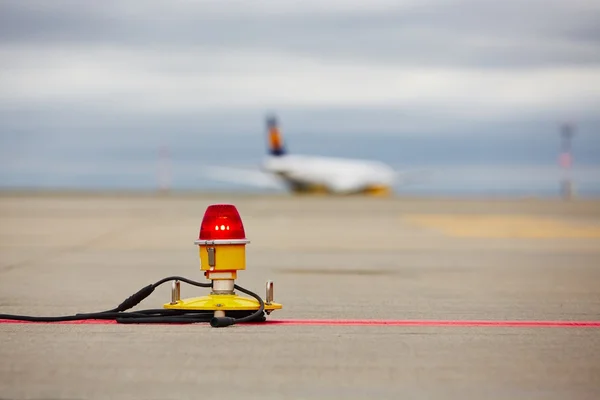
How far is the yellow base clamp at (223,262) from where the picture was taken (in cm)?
859

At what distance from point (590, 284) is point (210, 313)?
6076mm

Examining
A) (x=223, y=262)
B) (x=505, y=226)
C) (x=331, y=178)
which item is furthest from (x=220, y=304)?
(x=331, y=178)

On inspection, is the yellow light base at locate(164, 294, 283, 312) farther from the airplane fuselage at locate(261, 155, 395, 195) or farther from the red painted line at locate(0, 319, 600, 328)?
the airplane fuselage at locate(261, 155, 395, 195)

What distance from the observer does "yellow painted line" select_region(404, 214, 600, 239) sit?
24778 millimetres

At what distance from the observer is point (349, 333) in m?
8.44

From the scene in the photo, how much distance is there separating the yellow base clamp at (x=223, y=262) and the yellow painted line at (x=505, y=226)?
15.7 metres

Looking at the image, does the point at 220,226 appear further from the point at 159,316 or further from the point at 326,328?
the point at 326,328

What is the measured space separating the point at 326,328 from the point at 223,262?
932mm

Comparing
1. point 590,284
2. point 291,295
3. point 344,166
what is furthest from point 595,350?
point 344,166

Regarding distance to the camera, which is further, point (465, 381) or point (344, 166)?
point (344, 166)

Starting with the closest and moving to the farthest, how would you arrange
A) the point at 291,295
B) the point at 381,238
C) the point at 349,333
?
the point at 349,333 → the point at 291,295 → the point at 381,238

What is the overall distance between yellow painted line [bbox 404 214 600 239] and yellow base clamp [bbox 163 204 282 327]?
15.7 meters

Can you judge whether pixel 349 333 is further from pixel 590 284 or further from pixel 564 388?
pixel 590 284

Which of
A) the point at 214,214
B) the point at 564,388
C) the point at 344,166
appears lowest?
the point at 564,388
